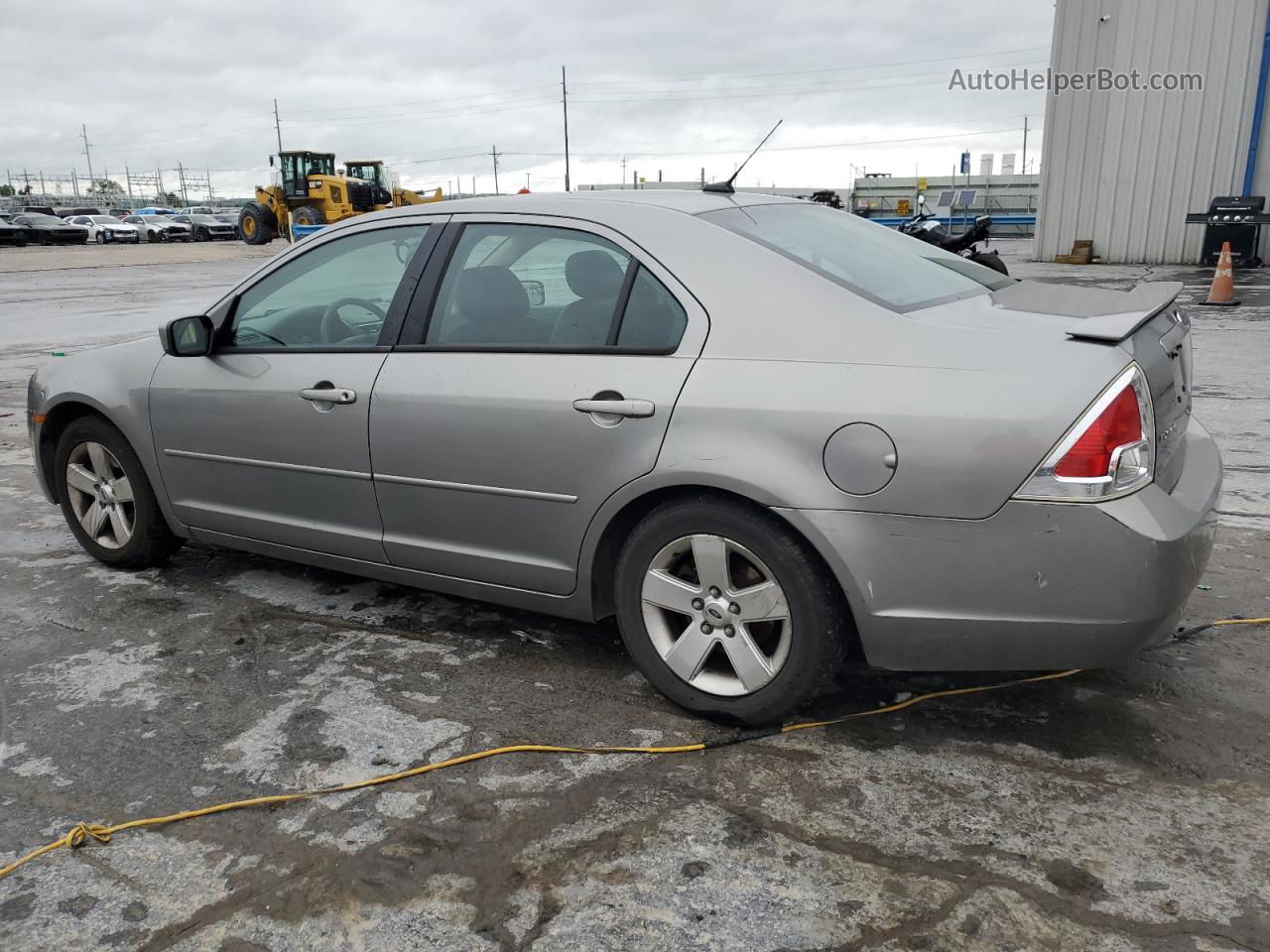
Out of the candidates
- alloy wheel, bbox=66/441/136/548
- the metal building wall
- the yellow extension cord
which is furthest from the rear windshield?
the metal building wall

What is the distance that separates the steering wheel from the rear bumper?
1787 mm

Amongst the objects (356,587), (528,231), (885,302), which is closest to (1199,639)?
(885,302)

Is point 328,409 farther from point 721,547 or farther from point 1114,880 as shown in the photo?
point 1114,880

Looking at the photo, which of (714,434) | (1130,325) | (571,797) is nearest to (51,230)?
(714,434)

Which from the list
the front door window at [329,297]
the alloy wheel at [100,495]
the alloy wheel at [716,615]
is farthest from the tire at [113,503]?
the alloy wheel at [716,615]

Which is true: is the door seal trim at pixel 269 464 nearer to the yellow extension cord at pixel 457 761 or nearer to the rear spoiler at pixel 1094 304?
the yellow extension cord at pixel 457 761

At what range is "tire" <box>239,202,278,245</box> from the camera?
111 ft

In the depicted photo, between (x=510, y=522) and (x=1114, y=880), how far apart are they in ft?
6.18

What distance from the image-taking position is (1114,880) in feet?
7.59

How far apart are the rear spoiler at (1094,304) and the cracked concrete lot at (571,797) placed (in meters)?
1.14

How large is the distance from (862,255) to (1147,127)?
18.4 metres

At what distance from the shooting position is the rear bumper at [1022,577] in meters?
2.49

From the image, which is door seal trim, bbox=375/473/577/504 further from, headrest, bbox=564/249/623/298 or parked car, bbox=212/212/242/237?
parked car, bbox=212/212/242/237

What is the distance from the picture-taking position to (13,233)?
44594mm
